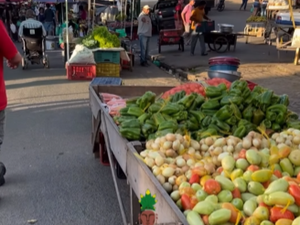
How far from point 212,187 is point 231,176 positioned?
0.96 ft

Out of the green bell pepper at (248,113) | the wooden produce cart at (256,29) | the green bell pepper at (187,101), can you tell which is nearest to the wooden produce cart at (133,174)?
the green bell pepper at (187,101)

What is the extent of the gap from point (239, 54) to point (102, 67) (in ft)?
19.7

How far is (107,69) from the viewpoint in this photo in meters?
12.3

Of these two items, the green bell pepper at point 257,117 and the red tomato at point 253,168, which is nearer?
the red tomato at point 253,168

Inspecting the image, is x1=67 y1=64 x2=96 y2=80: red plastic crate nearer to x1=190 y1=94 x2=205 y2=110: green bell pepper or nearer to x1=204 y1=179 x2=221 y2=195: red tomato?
x1=190 y1=94 x2=205 y2=110: green bell pepper

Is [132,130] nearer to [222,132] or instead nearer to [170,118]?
[170,118]

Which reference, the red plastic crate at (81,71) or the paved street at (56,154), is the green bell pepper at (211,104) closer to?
the paved street at (56,154)

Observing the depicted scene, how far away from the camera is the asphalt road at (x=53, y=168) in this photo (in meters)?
4.56

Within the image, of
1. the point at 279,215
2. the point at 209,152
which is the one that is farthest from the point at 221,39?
the point at 279,215

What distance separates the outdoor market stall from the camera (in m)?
2.67

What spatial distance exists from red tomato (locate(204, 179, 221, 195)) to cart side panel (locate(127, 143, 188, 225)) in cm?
28

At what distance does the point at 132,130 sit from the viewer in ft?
13.7


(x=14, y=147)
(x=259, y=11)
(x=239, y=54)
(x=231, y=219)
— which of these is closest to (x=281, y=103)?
(x=231, y=219)

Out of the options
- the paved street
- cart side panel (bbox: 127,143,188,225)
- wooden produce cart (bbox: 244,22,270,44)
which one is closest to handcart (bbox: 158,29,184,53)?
wooden produce cart (bbox: 244,22,270,44)
